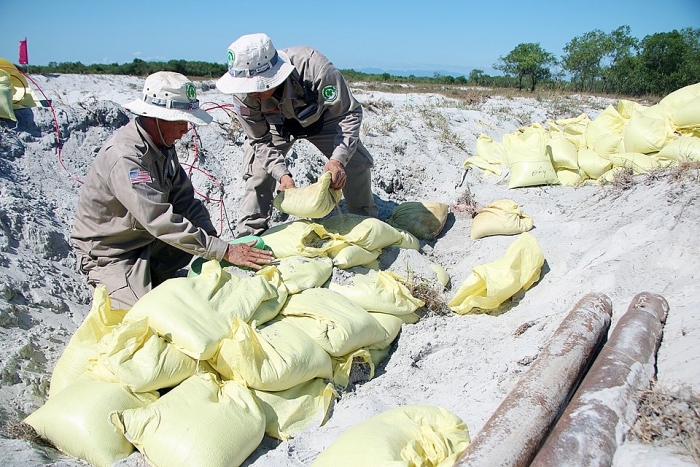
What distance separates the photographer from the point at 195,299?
7.16 feet

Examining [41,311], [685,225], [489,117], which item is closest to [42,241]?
[41,311]

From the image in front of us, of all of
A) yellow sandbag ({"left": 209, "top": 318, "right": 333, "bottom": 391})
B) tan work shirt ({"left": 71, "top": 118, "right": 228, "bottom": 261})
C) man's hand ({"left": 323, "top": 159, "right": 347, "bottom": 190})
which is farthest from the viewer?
man's hand ({"left": 323, "top": 159, "right": 347, "bottom": 190})

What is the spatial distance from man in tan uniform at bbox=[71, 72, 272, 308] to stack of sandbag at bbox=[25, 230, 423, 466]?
254mm

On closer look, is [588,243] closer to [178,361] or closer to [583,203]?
[583,203]

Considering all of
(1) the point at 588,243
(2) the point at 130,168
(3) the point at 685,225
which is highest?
(2) the point at 130,168

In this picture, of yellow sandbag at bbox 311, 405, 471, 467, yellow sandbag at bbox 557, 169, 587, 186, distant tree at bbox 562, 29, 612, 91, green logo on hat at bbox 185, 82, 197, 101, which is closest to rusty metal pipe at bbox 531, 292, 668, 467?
yellow sandbag at bbox 311, 405, 471, 467

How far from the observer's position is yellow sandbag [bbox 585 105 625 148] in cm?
516

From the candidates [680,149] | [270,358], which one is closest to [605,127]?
[680,149]

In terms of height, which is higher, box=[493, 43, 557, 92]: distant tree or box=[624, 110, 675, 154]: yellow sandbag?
box=[493, 43, 557, 92]: distant tree

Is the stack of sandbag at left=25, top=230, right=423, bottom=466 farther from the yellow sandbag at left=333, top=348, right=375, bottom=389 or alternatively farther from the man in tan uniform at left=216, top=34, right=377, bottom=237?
the man in tan uniform at left=216, top=34, right=377, bottom=237

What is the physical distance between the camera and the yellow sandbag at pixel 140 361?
1929 millimetres

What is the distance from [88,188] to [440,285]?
2070mm

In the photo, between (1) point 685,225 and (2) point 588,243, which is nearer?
(1) point 685,225

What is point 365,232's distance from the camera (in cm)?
304
